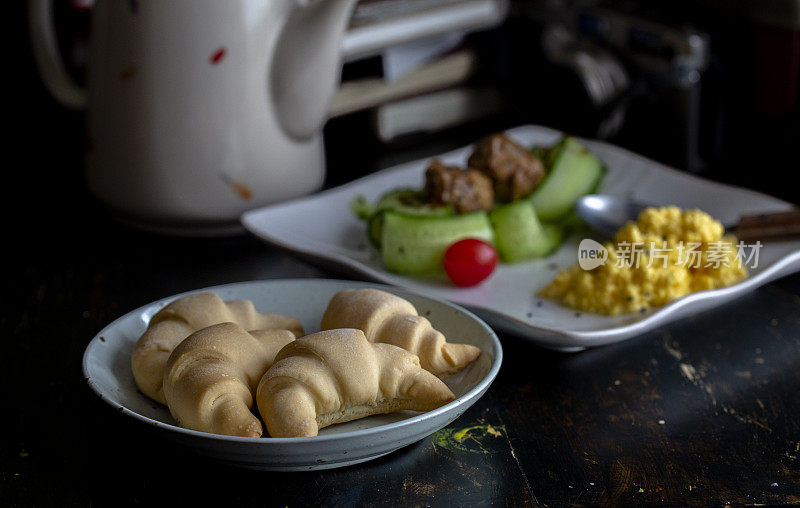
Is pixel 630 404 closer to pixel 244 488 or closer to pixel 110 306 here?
pixel 244 488

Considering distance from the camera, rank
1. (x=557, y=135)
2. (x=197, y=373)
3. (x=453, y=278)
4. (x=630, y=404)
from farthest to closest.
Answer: (x=557, y=135) < (x=453, y=278) < (x=630, y=404) < (x=197, y=373)

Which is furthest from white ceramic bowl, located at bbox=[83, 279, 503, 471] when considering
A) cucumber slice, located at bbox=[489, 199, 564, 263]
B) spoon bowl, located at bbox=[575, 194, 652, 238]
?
spoon bowl, located at bbox=[575, 194, 652, 238]

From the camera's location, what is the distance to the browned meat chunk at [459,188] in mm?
954

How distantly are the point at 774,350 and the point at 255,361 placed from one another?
469 millimetres

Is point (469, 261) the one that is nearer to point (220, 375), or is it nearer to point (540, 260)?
point (540, 260)

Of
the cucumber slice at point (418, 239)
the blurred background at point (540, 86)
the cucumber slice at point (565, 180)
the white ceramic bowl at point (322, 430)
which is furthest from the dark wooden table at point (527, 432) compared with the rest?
the blurred background at point (540, 86)

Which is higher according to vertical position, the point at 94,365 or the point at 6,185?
the point at 94,365

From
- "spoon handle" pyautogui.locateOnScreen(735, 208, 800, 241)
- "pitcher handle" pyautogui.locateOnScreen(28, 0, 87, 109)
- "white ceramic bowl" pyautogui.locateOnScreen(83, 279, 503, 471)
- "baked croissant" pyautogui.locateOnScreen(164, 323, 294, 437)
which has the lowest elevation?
"spoon handle" pyautogui.locateOnScreen(735, 208, 800, 241)

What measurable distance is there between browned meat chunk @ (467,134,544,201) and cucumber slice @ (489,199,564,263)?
0.25 ft

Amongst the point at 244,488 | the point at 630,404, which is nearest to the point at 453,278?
the point at 630,404

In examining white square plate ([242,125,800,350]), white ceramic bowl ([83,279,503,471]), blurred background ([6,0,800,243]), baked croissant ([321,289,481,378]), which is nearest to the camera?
white ceramic bowl ([83,279,503,471])

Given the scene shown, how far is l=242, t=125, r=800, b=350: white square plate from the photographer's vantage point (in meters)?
0.73

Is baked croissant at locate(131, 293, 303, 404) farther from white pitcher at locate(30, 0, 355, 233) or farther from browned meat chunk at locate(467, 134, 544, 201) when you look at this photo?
browned meat chunk at locate(467, 134, 544, 201)

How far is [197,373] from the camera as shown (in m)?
0.55
